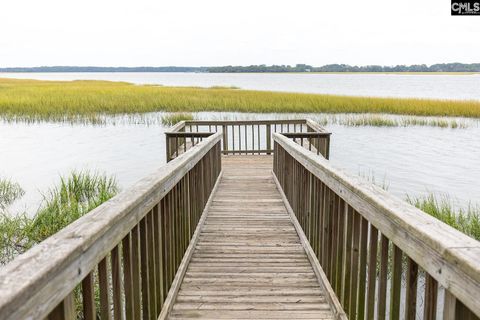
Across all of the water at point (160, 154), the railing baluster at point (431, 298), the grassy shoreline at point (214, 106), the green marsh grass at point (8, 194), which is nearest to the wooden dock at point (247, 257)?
the railing baluster at point (431, 298)

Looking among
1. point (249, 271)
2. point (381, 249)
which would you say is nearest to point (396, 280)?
point (381, 249)

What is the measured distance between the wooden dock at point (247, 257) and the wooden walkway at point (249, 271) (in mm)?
14

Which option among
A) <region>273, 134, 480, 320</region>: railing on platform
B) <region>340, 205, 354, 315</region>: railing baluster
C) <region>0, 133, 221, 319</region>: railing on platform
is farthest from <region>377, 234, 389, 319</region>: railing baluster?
<region>0, 133, 221, 319</region>: railing on platform

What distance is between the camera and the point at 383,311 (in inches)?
96.3

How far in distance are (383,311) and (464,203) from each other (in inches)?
413

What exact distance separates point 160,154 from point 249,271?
1504 cm

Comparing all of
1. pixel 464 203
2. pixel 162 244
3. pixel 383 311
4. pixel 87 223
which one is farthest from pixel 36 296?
pixel 464 203

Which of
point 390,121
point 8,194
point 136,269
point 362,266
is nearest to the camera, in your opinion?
point 136,269

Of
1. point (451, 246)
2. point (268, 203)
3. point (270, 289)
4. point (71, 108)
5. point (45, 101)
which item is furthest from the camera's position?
point (45, 101)

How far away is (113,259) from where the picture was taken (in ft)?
7.39

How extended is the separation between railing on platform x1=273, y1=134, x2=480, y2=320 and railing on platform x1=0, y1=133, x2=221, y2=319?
3.91 feet

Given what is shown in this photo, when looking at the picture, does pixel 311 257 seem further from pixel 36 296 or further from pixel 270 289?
pixel 36 296

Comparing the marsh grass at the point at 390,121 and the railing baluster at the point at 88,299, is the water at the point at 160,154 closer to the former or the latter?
the marsh grass at the point at 390,121

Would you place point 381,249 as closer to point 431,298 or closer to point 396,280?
point 396,280
